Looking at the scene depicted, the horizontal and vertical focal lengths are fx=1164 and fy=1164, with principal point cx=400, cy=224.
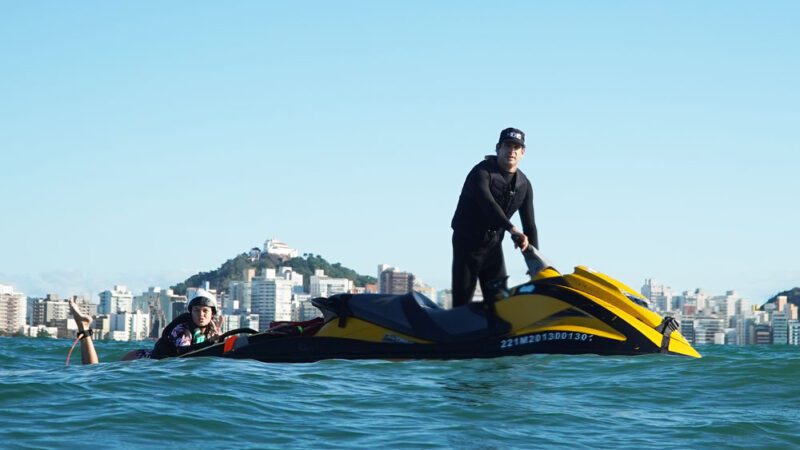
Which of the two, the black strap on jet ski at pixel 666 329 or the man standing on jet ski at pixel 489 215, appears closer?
the black strap on jet ski at pixel 666 329

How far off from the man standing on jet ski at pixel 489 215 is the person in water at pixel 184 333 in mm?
2183

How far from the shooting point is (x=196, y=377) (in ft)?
26.8

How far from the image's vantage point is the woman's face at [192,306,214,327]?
1008cm

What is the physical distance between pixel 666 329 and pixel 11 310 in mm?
106341

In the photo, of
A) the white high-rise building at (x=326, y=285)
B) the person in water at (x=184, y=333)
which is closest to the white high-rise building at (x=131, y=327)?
the white high-rise building at (x=326, y=285)

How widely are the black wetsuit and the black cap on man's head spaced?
0.32 meters

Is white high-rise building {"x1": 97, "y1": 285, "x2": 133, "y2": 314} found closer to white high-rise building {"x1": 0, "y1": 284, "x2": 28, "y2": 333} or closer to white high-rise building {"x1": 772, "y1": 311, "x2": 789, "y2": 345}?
white high-rise building {"x1": 0, "y1": 284, "x2": 28, "y2": 333}

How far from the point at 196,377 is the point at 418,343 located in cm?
212

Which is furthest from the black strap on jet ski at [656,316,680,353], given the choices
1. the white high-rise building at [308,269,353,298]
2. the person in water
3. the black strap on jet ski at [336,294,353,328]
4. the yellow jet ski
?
the white high-rise building at [308,269,353,298]

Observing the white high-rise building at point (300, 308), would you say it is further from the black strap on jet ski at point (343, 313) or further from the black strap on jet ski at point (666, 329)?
the black strap on jet ski at point (666, 329)

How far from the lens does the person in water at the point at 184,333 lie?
9961 millimetres

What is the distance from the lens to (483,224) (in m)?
10.2

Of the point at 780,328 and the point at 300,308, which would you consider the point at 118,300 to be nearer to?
the point at 300,308

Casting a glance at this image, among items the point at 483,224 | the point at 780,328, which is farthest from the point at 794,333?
the point at 483,224
